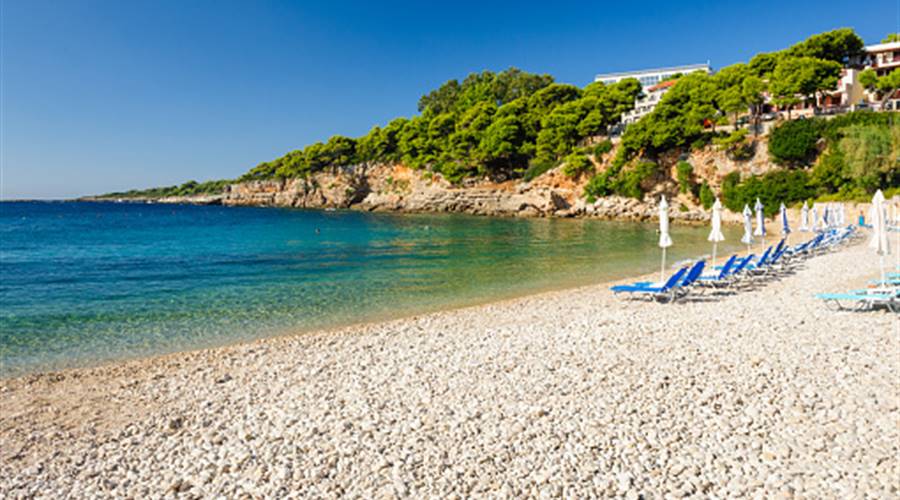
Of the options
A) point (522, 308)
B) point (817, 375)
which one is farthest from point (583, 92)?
point (817, 375)

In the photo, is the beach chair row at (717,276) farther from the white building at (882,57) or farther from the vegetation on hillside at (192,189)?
the vegetation on hillside at (192,189)

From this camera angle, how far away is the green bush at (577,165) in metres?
52.6

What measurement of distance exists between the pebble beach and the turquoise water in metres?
2.24

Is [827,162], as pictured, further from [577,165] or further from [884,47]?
[884,47]

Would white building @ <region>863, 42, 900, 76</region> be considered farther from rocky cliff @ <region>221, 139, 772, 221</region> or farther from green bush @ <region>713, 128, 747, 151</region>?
rocky cliff @ <region>221, 139, 772, 221</region>

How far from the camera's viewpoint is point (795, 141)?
40.8 metres

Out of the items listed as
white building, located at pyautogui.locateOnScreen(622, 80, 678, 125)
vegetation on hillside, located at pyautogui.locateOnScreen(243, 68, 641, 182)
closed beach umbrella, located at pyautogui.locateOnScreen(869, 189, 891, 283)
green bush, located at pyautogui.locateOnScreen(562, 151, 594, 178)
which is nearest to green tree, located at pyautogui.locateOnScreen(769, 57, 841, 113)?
vegetation on hillside, located at pyautogui.locateOnScreen(243, 68, 641, 182)


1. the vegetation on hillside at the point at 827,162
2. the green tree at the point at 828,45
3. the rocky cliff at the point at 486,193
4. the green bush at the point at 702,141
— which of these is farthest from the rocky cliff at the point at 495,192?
the green tree at the point at 828,45

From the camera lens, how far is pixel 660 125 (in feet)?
154

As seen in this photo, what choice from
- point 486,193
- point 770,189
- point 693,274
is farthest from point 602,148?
point 693,274

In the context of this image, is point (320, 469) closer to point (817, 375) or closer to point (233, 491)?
point (233, 491)

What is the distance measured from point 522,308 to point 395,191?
2565 inches

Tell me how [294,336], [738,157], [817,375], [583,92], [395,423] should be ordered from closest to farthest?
[395,423], [817,375], [294,336], [738,157], [583,92]

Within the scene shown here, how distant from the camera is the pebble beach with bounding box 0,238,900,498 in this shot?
4.21 metres
